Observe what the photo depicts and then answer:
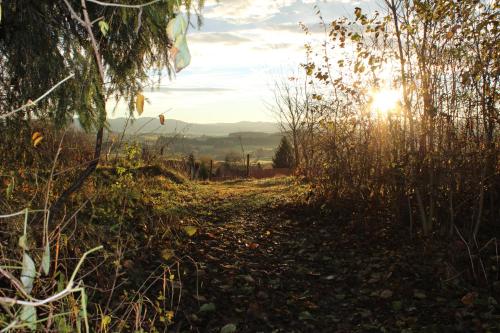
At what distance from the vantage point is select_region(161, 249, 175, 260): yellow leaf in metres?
4.30

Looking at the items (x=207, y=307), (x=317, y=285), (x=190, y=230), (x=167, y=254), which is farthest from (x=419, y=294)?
(x=190, y=230)

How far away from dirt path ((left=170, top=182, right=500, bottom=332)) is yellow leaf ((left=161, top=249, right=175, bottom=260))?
9.7 inches

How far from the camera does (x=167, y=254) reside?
4.35 meters

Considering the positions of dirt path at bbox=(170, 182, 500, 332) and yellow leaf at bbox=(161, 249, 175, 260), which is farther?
yellow leaf at bbox=(161, 249, 175, 260)

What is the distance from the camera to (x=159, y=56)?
4.31m

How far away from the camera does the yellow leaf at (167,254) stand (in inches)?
169

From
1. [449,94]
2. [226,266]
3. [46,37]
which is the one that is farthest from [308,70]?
[46,37]

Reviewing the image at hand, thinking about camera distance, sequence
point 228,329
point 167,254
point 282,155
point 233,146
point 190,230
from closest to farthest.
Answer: point 228,329, point 167,254, point 190,230, point 282,155, point 233,146

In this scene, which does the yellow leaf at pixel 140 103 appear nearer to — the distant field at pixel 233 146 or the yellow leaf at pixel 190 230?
the yellow leaf at pixel 190 230

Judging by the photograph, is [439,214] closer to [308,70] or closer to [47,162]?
[308,70]

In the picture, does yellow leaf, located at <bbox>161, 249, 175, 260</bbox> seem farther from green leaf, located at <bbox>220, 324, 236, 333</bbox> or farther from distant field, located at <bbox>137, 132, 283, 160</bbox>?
distant field, located at <bbox>137, 132, 283, 160</bbox>

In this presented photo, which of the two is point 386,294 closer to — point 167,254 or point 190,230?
point 167,254

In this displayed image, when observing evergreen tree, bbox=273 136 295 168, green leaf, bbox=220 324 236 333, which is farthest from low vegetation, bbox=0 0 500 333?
evergreen tree, bbox=273 136 295 168

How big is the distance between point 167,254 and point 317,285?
1.49 m
